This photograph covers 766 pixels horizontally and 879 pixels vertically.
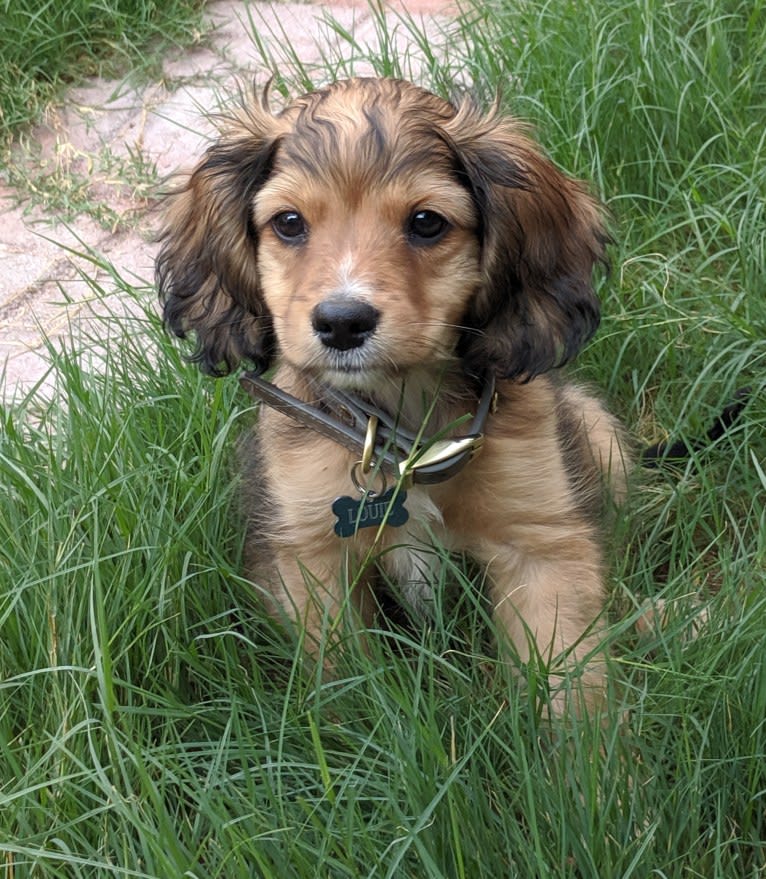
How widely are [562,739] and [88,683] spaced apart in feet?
2.88

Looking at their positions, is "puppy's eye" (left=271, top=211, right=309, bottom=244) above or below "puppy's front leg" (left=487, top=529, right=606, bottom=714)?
above

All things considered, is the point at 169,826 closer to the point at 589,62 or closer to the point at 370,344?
the point at 370,344

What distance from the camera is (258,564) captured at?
276cm

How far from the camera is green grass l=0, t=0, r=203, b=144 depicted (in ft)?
15.4

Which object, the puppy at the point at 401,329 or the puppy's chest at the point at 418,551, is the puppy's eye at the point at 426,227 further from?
the puppy's chest at the point at 418,551

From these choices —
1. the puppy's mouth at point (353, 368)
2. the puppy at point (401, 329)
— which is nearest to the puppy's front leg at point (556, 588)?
the puppy at point (401, 329)

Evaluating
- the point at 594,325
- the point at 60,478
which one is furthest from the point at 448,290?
the point at 60,478

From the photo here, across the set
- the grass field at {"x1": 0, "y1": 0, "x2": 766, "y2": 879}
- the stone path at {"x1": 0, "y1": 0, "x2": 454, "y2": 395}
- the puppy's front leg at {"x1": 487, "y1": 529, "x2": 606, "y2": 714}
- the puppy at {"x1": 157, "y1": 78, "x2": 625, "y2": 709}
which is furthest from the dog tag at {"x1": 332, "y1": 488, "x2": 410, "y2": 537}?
the stone path at {"x1": 0, "y1": 0, "x2": 454, "y2": 395}

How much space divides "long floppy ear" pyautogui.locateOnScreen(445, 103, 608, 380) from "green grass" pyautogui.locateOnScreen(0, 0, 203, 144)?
2777mm

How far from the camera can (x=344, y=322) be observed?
2123 mm

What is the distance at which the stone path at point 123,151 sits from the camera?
3998 mm

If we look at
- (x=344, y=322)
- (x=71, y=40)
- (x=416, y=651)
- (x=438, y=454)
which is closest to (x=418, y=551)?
(x=416, y=651)

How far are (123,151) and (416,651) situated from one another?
2.81m

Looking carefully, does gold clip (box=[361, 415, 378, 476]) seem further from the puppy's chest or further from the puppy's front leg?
the puppy's front leg
